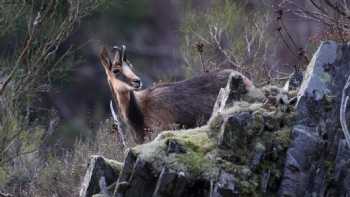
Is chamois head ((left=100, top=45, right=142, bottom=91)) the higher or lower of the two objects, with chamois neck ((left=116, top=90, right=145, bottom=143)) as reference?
higher

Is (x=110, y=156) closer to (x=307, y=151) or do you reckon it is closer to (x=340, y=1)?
(x=340, y=1)

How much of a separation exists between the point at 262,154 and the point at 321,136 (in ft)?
1.57

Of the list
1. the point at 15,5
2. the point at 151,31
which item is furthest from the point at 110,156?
the point at 151,31

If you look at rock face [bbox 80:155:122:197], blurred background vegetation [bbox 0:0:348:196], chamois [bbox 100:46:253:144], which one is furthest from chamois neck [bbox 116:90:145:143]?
rock face [bbox 80:155:122:197]

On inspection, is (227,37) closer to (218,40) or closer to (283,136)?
(218,40)

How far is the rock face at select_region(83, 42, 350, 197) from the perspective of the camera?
28.3 ft

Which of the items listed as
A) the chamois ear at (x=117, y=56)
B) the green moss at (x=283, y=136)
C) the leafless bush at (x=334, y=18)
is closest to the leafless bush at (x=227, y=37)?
the chamois ear at (x=117, y=56)

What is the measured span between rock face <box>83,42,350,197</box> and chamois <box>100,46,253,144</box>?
3.72m

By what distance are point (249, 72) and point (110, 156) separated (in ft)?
9.26

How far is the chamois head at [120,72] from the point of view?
13.6 metres

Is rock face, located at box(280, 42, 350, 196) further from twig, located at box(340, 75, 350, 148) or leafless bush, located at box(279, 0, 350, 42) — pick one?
leafless bush, located at box(279, 0, 350, 42)

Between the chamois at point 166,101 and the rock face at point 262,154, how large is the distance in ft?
12.2

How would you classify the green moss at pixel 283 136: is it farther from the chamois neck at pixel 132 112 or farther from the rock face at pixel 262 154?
the chamois neck at pixel 132 112

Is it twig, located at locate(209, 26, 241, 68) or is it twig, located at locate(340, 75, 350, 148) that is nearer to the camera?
twig, located at locate(340, 75, 350, 148)
